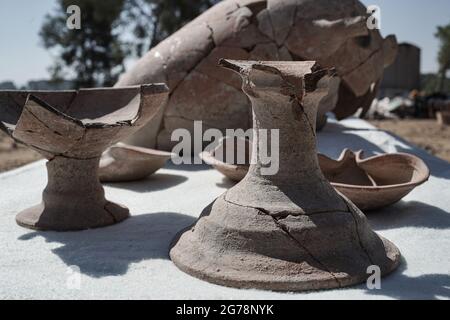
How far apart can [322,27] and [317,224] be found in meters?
3.20

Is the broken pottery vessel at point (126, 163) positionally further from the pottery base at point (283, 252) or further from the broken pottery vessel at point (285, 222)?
the pottery base at point (283, 252)

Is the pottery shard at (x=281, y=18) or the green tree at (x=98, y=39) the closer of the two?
the pottery shard at (x=281, y=18)

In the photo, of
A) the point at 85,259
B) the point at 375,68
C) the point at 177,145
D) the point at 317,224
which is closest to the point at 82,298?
the point at 85,259

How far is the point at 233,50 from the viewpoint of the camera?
494cm

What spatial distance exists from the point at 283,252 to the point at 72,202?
1.43 m

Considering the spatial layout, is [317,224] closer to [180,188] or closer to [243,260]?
[243,260]

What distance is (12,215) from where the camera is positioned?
3.30 m

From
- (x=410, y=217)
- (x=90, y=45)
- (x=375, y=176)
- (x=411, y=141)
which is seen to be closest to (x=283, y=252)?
(x=410, y=217)

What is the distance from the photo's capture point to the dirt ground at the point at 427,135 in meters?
8.49

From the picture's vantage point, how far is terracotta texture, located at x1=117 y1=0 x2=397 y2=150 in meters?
4.96

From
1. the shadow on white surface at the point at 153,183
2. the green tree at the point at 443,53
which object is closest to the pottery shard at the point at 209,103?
the shadow on white surface at the point at 153,183

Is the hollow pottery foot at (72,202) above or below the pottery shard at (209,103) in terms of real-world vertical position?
below

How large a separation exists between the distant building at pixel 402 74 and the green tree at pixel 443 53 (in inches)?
173

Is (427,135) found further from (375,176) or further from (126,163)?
(126,163)
